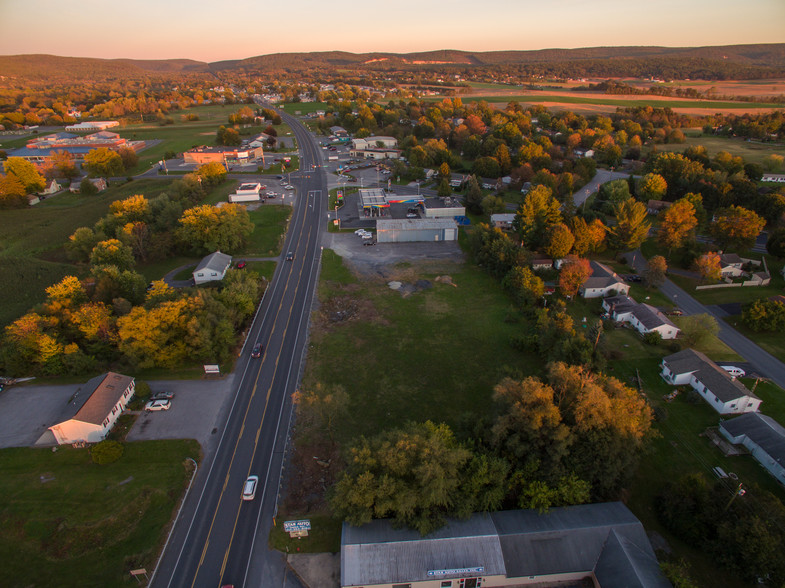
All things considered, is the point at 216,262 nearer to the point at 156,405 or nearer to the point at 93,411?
the point at 156,405

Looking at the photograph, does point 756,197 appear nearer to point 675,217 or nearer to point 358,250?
point 675,217

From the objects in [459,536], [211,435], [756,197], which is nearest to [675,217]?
[756,197]

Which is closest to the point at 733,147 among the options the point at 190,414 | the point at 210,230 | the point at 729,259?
the point at 729,259

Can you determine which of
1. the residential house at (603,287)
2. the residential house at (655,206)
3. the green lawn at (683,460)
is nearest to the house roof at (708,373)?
the green lawn at (683,460)

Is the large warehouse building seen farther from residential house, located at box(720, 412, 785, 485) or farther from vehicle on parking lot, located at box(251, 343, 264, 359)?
residential house, located at box(720, 412, 785, 485)

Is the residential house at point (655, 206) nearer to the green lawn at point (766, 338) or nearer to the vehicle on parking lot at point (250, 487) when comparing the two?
the green lawn at point (766, 338)

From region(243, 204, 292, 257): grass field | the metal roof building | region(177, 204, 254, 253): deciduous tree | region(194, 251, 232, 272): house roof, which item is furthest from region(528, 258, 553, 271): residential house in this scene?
region(177, 204, 254, 253): deciduous tree
